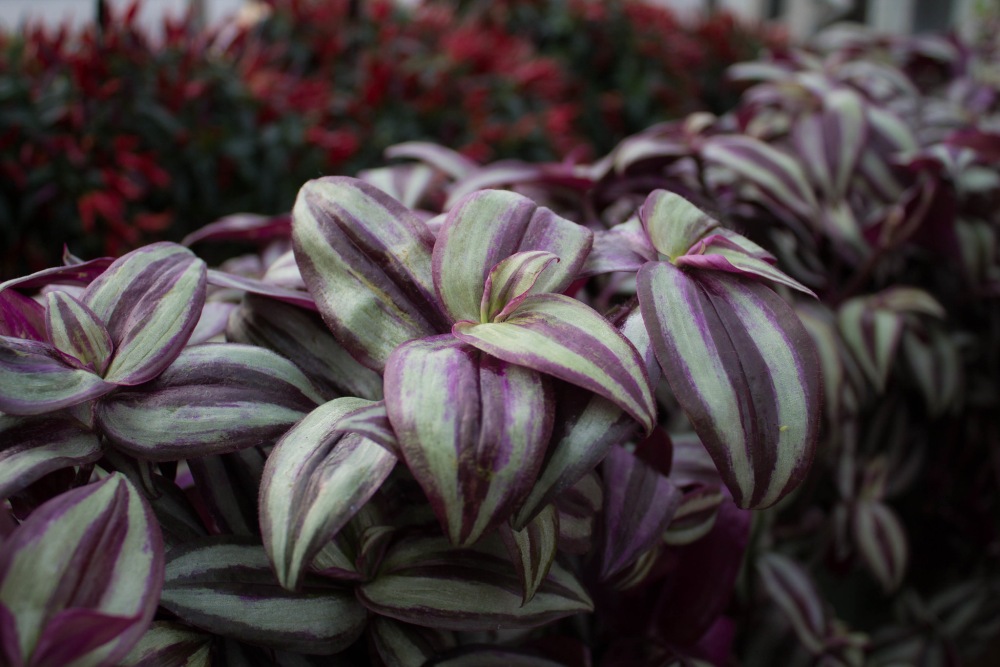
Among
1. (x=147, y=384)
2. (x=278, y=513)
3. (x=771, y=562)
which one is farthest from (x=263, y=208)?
(x=278, y=513)

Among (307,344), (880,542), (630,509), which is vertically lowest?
(880,542)

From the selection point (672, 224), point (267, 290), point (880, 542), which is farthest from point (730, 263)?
point (880, 542)

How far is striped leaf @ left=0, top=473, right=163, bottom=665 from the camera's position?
355 millimetres

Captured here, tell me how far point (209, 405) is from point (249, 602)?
11 centimetres

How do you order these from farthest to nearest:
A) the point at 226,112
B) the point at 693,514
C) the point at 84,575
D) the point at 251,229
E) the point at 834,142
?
the point at 226,112 < the point at 834,142 < the point at 251,229 < the point at 693,514 < the point at 84,575

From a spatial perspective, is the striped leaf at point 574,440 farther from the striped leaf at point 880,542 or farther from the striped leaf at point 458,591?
the striped leaf at point 880,542

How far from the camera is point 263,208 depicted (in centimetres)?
175

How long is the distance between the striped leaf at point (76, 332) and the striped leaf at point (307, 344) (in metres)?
0.10

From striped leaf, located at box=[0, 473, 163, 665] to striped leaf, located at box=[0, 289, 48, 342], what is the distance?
0.56 ft

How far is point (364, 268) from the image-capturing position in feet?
1.65

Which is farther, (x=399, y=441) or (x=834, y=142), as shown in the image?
(x=834, y=142)

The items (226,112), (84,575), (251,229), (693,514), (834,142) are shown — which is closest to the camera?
(84,575)

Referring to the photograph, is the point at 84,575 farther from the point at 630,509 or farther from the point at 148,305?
the point at 630,509

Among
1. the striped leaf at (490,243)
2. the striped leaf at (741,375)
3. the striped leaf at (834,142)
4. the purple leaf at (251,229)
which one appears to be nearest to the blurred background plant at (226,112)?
the purple leaf at (251,229)
